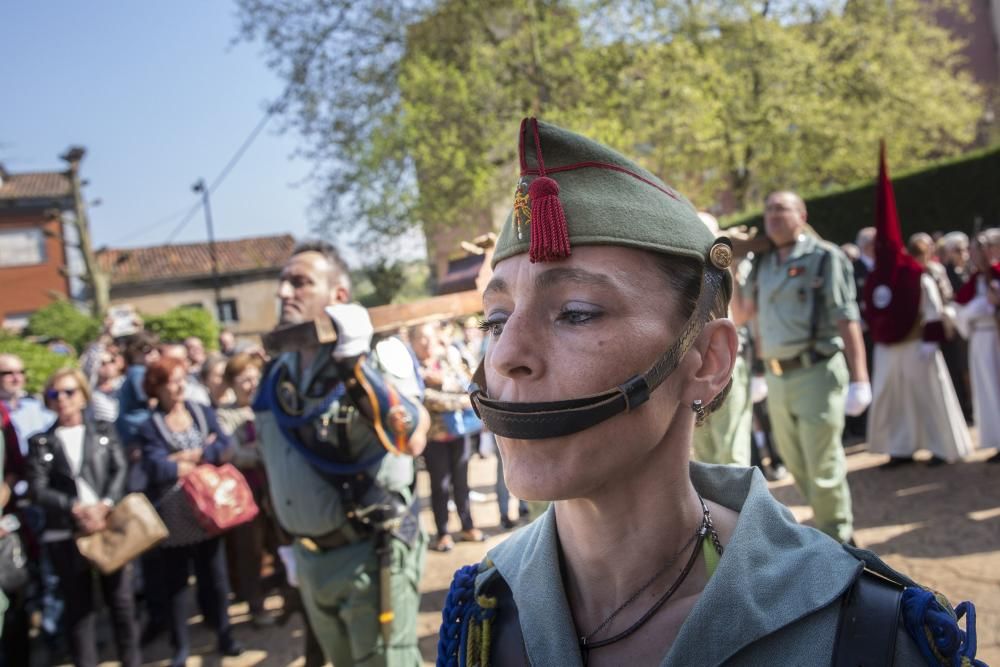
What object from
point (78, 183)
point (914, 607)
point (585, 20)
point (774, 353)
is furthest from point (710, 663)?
point (78, 183)

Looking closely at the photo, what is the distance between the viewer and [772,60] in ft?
59.8

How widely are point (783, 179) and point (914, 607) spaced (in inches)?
838

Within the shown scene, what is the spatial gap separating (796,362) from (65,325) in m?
22.0

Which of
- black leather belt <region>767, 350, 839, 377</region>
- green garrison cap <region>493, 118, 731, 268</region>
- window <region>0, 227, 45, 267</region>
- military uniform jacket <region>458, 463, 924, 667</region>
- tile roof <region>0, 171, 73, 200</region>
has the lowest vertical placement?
military uniform jacket <region>458, 463, 924, 667</region>

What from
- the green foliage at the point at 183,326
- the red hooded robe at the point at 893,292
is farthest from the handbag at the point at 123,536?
the green foliage at the point at 183,326

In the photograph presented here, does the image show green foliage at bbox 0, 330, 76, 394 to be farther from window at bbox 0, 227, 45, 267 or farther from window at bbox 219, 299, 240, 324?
window at bbox 219, 299, 240, 324

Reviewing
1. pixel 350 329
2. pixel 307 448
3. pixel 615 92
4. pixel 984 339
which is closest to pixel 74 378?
pixel 307 448

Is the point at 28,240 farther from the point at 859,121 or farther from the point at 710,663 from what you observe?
the point at 710,663

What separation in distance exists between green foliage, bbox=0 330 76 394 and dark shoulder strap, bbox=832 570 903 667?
884cm

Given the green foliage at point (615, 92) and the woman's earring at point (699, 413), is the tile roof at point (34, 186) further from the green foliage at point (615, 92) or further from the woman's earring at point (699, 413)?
the woman's earring at point (699, 413)

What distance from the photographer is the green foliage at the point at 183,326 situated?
68.5 feet

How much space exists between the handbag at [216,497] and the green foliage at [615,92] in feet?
32.7

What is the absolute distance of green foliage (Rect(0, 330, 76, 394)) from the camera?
860 cm

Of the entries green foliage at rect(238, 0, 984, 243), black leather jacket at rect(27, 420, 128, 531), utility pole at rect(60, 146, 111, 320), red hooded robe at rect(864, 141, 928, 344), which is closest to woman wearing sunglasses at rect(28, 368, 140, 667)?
black leather jacket at rect(27, 420, 128, 531)
